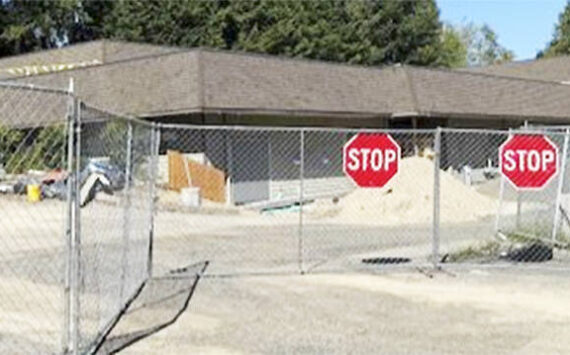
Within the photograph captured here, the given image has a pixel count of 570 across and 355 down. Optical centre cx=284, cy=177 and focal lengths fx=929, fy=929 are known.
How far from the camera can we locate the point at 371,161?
12.9m

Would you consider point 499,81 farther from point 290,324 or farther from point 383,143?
point 290,324

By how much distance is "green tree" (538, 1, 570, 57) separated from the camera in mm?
75062

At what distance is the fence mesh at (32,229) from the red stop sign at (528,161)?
6276 millimetres

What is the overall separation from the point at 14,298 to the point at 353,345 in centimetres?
444

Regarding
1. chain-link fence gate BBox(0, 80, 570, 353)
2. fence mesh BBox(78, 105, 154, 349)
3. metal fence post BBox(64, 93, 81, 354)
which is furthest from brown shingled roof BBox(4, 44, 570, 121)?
metal fence post BBox(64, 93, 81, 354)

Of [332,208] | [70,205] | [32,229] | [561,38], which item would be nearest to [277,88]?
[332,208]

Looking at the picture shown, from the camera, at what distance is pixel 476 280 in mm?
12188

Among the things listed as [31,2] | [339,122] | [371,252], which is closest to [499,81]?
[339,122]

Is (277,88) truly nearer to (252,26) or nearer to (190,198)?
(190,198)

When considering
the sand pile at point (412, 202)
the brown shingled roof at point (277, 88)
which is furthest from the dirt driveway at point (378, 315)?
the brown shingled roof at point (277, 88)

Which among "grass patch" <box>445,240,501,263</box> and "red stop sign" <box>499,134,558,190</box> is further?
"grass patch" <box>445,240,501,263</box>

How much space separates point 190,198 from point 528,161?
12955mm

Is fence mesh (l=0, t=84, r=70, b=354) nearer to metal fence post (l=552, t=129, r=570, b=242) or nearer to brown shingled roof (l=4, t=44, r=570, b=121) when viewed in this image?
brown shingled roof (l=4, t=44, r=570, b=121)

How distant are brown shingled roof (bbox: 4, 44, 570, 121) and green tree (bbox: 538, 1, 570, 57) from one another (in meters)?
38.5
